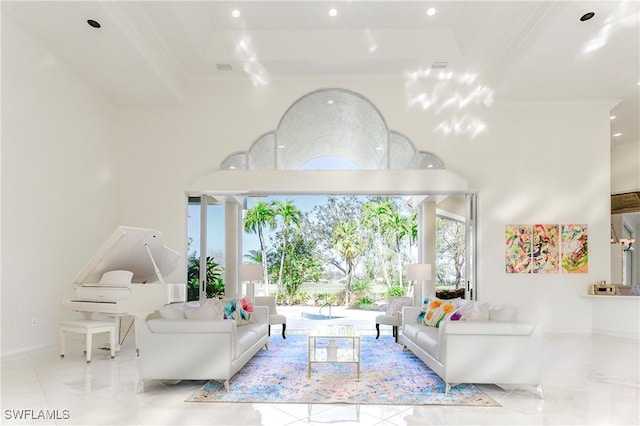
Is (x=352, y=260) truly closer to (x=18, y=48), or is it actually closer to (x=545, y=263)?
(x=545, y=263)

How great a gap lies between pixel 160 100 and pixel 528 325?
7097 mm

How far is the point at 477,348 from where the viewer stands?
4.36m

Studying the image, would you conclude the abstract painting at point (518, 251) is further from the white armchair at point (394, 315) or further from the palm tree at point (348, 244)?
the palm tree at point (348, 244)

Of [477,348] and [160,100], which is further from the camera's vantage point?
[160,100]

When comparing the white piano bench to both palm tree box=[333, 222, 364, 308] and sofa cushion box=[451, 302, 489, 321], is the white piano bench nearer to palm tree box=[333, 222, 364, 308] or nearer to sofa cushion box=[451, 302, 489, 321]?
sofa cushion box=[451, 302, 489, 321]

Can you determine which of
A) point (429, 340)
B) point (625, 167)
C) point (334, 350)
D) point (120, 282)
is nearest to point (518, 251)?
point (429, 340)

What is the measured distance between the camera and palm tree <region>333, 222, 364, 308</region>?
13.5 meters

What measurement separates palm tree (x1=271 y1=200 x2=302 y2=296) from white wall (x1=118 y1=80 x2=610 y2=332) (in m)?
4.42

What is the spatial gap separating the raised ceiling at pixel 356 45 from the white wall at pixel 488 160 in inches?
13.3

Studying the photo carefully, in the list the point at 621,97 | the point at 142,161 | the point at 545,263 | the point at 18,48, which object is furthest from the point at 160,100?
the point at 621,97

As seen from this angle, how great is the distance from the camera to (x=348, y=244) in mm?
13656

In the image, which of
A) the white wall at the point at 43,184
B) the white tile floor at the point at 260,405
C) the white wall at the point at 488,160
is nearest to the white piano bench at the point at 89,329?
the white tile floor at the point at 260,405

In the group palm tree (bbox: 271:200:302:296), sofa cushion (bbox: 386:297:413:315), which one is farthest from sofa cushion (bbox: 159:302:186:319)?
palm tree (bbox: 271:200:302:296)

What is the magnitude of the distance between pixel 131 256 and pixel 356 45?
487 cm
